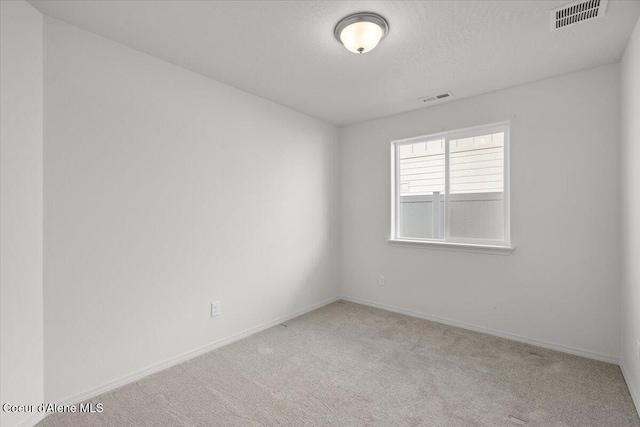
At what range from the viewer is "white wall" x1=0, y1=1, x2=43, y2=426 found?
165 cm

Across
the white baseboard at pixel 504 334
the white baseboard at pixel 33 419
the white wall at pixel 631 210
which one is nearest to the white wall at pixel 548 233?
the white baseboard at pixel 504 334

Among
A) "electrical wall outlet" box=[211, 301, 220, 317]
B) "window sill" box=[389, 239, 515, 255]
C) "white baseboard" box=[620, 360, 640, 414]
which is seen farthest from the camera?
"window sill" box=[389, 239, 515, 255]

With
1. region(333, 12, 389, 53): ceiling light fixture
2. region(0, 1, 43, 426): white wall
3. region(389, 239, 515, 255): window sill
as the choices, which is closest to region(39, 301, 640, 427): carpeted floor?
region(0, 1, 43, 426): white wall

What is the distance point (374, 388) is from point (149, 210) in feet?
6.89

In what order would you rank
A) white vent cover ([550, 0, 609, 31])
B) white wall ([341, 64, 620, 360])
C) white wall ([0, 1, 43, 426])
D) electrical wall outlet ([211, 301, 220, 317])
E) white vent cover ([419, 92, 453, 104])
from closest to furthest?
1. white wall ([0, 1, 43, 426])
2. white vent cover ([550, 0, 609, 31])
3. white wall ([341, 64, 620, 360])
4. electrical wall outlet ([211, 301, 220, 317])
5. white vent cover ([419, 92, 453, 104])

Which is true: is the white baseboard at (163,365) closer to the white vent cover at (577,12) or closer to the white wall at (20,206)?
the white wall at (20,206)

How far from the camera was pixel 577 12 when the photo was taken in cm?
188

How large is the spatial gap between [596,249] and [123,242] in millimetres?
3706

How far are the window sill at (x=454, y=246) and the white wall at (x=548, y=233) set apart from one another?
0.05 meters

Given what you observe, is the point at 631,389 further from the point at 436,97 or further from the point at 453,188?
the point at 436,97

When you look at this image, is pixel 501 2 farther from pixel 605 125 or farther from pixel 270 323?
pixel 270 323

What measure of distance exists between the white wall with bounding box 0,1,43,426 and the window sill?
129 inches

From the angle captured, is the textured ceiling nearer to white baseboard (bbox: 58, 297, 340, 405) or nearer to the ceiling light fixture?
the ceiling light fixture

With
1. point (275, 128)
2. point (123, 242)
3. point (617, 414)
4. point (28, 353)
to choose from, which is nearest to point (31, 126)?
point (123, 242)
